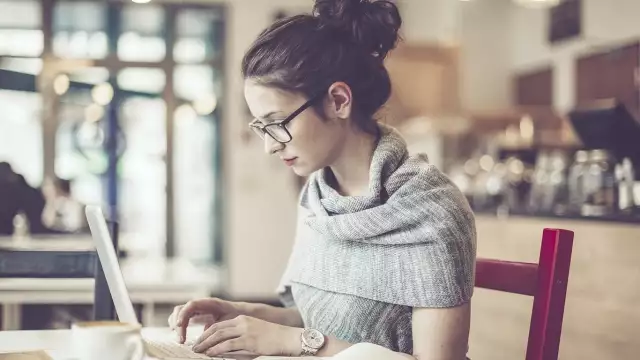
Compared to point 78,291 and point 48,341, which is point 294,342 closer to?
point 48,341

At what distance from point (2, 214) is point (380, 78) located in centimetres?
318

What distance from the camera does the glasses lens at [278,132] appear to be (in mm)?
1359

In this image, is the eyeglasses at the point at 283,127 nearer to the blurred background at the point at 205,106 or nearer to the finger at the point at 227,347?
the finger at the point at 227,347

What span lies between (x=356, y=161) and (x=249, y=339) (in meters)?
0.40

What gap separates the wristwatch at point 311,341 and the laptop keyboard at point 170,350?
0.56 ft

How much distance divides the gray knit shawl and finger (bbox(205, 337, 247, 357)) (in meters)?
0.23

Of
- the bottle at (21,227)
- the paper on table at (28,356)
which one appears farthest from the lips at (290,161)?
the bottle at (21,227)

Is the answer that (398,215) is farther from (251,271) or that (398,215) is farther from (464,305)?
(251,271)

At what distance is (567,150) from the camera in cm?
512

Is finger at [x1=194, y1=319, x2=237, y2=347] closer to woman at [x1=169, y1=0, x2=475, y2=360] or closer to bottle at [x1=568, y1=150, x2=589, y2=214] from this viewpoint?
woman at [x1=169, y1=0, x2=475, y2=360]

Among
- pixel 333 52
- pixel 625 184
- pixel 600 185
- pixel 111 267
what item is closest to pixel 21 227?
pixel 600 185

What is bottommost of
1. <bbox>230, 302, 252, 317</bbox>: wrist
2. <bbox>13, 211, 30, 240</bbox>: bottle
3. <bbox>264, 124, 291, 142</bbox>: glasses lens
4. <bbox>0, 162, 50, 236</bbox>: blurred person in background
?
<bbox>13, 211, 30, 240</bbox>: bottle

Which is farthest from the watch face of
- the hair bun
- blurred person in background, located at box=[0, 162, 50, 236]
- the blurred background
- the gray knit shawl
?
the blurred background

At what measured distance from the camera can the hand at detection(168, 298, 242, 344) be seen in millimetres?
1346
